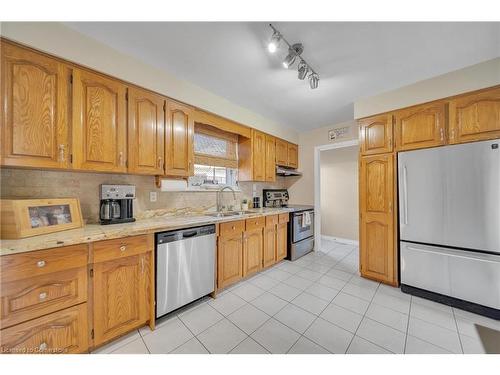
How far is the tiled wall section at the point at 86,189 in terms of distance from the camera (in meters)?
1.47

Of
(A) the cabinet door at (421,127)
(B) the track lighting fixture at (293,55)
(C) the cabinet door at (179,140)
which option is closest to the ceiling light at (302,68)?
(B) the track lighting fixture at (293,55)

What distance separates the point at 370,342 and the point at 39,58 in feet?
10.7

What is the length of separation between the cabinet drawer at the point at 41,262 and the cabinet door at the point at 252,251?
163 centimetres

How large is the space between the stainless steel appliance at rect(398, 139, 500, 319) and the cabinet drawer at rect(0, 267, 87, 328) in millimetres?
3150

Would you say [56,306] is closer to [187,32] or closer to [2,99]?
[2,99]

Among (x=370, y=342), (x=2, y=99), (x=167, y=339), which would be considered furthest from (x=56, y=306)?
(x=370, y=342)

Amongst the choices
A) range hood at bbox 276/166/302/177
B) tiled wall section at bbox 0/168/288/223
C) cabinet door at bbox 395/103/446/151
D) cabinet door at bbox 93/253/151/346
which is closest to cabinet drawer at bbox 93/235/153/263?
cabinet door at bbox 93/253/151/346

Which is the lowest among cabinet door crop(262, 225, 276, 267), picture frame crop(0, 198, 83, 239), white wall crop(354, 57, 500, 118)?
cabinet door crop(262, 225, 276, 267)

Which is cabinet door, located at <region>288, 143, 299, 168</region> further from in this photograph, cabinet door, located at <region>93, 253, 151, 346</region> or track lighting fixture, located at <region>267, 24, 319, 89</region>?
cabinet door, located at <region>93, 253, 151, 346</region>

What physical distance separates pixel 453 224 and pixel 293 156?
2.58 m

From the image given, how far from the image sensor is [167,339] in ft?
4.98

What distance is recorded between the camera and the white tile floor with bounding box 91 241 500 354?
144cm

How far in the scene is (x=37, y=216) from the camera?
52.7 inches

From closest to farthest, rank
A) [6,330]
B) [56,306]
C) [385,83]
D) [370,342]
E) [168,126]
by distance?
[6,330]
[56,306]
[370,342]
[168,126]
[385,83]
